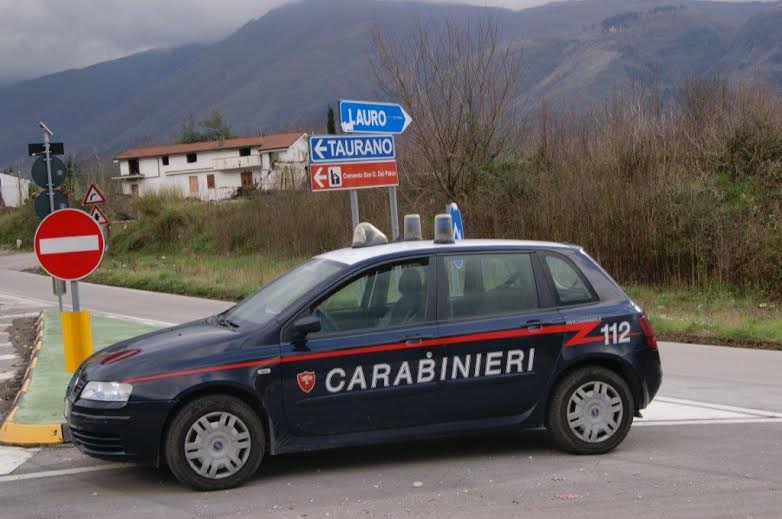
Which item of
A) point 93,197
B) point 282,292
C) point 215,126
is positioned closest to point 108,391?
point 282,292

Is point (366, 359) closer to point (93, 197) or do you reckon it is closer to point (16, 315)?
point (16, 315)

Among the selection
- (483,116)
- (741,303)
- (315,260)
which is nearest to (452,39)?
(483,116)

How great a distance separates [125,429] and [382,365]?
171 cm

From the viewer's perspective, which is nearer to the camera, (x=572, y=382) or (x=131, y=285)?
(x=572, y=382)

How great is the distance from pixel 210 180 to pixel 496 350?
331 feet

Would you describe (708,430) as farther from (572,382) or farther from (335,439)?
(335,439)

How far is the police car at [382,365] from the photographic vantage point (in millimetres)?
6297

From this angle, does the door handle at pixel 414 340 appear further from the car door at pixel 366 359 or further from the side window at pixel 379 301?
the side window at pixel 379 301

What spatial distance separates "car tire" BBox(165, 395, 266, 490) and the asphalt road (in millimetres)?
131

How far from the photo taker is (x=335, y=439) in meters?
6.54

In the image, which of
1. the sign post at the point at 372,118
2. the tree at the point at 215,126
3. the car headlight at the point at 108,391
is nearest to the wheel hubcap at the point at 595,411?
the car headlight at the point at 108,391

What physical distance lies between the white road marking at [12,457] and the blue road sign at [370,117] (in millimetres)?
5966

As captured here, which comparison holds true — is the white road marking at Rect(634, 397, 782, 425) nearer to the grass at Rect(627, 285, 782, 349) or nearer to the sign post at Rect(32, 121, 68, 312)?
the grass at Rect(627, 285, 782, 349)

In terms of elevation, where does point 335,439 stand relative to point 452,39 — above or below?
below
